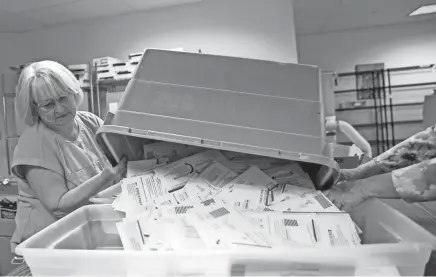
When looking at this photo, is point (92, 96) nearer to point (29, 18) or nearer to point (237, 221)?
point (29, 18)

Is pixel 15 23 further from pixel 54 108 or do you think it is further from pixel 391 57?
pixel 391 57

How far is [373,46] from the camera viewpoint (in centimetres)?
487

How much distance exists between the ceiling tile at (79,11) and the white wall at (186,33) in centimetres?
13

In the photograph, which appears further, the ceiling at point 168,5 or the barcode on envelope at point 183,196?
the ceiling at point 168,5

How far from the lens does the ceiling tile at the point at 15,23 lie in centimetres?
335

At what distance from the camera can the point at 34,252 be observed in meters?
0.51

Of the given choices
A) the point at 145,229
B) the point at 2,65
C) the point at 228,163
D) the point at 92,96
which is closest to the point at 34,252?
the point at 145,229

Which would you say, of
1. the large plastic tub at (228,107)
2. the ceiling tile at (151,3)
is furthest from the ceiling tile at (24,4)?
the large plastic tub at (228,107)

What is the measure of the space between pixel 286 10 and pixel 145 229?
9.82 ft

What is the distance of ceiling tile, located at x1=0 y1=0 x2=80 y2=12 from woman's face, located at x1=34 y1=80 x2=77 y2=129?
2322 millimetres

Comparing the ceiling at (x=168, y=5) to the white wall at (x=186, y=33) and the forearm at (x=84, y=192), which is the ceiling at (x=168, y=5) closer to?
the white wall at (x=186, y=33)

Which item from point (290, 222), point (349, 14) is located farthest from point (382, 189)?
point (349, 14)

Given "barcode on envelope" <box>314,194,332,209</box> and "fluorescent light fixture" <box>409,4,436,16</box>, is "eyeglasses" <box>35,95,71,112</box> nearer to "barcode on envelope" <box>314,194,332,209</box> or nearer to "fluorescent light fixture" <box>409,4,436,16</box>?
"barcode on envelope" <box>314,194,332,209</box>

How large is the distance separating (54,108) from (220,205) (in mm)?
753
